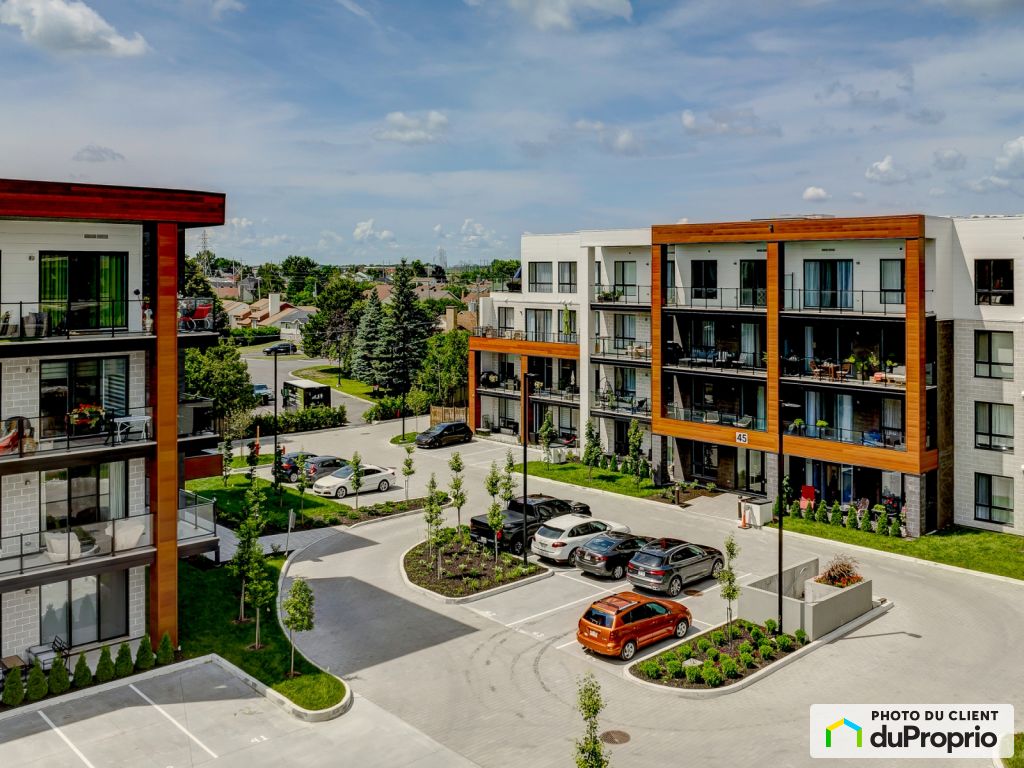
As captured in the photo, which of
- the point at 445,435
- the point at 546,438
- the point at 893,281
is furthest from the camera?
the point at 445,435

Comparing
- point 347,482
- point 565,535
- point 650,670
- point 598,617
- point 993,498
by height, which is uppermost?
point 993,498

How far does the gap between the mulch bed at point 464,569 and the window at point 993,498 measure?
17.1 metres

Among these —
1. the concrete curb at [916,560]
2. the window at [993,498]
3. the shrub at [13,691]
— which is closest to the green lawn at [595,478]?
the concrete curb at [916,560]

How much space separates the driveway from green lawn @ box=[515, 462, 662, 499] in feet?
29.7

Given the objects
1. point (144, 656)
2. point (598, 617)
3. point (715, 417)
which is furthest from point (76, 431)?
point (715, 417)

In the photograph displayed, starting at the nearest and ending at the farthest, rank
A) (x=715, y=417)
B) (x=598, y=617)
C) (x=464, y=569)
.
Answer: (x=598, y=617), (x=464, y=569), (x=715, y=417)

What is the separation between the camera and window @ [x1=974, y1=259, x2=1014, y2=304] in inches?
1264

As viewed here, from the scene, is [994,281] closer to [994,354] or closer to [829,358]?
[994,354]

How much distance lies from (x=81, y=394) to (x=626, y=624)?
14.6 metres

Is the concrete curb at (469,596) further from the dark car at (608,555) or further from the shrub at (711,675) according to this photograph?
the shrub at (711,675)

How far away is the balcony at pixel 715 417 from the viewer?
3759cm

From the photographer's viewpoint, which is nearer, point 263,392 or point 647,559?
point 647,559

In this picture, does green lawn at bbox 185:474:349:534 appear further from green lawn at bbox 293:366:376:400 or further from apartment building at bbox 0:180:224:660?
green lawn at bbox 293:366:376:400

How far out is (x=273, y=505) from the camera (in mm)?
36812
